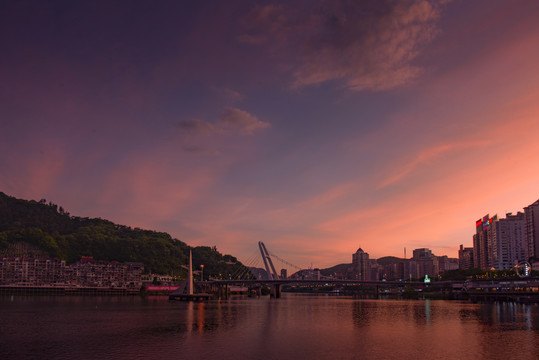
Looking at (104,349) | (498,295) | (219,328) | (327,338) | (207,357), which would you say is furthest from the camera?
(498,295)

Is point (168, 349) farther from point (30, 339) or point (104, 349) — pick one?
point (30, 339)

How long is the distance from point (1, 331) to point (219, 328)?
24.8 metres

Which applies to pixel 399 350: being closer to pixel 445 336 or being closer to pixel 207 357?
pixel 445 336

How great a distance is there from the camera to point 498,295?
156125 millimetres

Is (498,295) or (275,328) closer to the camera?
(275,328)

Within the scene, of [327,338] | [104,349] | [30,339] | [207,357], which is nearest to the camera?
[207,357]

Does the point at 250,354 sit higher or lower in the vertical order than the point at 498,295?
higher

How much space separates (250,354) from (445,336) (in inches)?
997

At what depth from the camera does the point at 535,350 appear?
40562 millimetres

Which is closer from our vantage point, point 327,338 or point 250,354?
point 250,354

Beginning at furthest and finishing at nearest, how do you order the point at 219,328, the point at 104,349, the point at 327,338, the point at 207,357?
the point at 219,328 → the point at 327,338 → the point at 104,349 → the point at 207,357

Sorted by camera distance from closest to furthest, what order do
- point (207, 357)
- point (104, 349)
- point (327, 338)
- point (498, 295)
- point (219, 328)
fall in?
point (207, 357)
point (104, 349)
point (327, 338)
point (219, 328)
point (498, 295)

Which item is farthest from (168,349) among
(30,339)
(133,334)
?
(30,339)

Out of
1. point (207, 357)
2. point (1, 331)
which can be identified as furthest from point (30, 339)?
point (207, 357)
